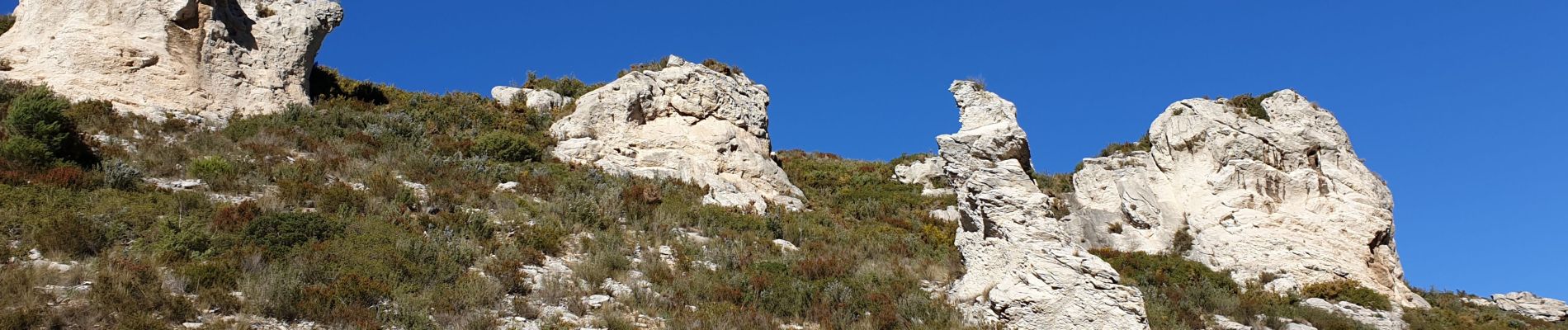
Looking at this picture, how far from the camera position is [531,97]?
27.1 m

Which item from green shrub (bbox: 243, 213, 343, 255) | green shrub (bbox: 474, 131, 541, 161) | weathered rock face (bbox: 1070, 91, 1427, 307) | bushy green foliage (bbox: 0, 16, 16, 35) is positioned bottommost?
green shrub (bbox: 243, 213, 343, 255)

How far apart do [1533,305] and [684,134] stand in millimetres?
18585

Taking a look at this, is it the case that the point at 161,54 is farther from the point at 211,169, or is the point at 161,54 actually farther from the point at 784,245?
the point at 784,245

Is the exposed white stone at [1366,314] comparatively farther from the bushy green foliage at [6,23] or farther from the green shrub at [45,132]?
the bushy green foliage at [6,23]

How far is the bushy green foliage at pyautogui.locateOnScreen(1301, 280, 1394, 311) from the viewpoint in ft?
50.0

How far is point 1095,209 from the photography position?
20406 millimetres

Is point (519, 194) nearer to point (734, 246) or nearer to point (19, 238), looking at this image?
point (734, 246)

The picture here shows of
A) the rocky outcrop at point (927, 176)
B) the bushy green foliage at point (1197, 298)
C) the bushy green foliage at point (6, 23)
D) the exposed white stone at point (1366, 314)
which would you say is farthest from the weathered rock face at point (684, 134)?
the bushy green foliage at point (6, 23)

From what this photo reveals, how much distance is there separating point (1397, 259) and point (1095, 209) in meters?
5.64

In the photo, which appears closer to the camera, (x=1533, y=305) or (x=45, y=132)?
(x=45, y=132)

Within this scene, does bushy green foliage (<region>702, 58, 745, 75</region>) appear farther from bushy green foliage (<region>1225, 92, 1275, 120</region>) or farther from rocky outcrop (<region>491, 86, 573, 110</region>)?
bushy green foliage (<region>1225, 92, 1275, 120</region>)

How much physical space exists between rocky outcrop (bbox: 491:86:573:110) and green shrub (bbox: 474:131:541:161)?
5602 mm

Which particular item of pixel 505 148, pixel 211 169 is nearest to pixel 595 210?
pixel 505 148

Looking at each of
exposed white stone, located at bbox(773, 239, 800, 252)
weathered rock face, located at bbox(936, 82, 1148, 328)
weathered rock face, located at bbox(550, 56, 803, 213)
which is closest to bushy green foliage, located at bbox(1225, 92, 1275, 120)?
weathered rock face, located at bbox(936, 82, 1148, 328)
